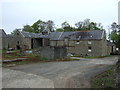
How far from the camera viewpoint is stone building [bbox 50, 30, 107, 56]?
109 ft

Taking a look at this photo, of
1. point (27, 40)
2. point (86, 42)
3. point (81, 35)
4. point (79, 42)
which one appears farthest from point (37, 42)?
point (86, 42)

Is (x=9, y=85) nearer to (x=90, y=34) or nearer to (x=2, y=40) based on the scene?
(x=90, y=34)

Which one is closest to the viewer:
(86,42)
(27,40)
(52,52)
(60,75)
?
(60,75)

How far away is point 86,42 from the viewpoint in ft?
114

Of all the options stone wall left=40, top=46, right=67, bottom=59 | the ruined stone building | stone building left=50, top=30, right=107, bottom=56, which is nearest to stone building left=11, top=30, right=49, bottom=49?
the ruined stone building

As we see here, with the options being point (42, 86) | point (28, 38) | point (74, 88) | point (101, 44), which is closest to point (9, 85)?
point (42, 86)

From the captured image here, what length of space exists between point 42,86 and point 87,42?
93.5 feet

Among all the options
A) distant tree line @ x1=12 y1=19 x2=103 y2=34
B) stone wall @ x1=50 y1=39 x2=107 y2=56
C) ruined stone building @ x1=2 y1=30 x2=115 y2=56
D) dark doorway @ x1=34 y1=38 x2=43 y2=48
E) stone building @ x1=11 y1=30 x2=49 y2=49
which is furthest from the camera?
distant tree line @ x1=12 y1=19 x2=103 y2=34

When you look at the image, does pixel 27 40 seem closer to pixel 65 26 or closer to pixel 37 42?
pixel 37 42

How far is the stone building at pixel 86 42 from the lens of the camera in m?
33.3

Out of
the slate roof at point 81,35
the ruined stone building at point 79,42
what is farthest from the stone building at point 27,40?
the slate roof at point 81,35

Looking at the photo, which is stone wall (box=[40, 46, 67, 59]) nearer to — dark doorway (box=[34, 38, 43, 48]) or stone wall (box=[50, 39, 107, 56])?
stone wall (box=[50, 39, 107, 56])

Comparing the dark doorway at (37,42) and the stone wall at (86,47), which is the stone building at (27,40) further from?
the stone wall at (86,47)

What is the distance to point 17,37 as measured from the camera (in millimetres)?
43875
